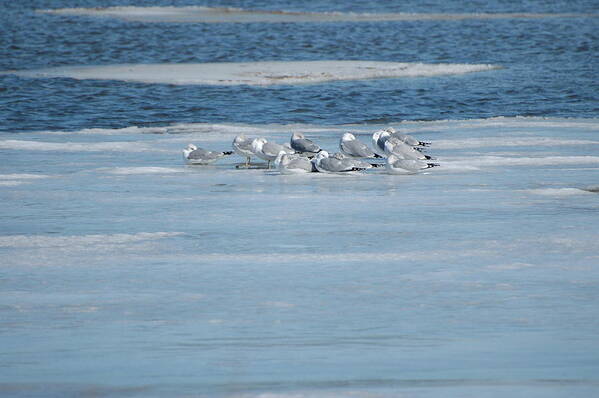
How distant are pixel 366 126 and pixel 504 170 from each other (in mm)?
5610

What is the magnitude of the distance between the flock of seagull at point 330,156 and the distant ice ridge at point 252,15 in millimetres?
28828

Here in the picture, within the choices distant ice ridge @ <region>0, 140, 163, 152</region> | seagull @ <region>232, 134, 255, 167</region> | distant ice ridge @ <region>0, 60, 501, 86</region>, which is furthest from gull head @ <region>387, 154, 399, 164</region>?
distant ice ridge @ <region>0, 60, 501, 86</region>

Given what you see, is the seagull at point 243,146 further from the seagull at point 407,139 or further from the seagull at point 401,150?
the seagull at point 407,139

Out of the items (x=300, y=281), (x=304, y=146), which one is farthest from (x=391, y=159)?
(x=300, y=281)

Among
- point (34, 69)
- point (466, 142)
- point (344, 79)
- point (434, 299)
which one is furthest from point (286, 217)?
point (34, 69)

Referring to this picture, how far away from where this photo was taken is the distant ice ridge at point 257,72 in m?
22.3

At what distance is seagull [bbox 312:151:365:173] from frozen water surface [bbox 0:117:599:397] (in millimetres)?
134

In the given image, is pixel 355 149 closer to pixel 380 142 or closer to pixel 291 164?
pixel 380 142

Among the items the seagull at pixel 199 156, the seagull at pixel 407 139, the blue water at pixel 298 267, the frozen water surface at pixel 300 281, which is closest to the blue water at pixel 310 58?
the blue water at pixel 298 267

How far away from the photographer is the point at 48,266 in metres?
6.61

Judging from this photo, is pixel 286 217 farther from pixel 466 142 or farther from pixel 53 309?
pixel 466 142

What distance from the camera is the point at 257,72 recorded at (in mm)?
23359

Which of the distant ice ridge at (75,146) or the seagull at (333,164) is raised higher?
the seagull at (333,164)

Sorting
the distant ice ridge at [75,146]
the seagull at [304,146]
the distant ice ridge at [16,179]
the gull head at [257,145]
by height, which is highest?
the gull head at [257,145]
